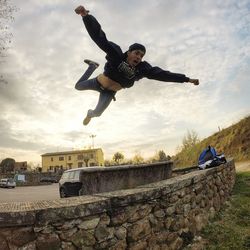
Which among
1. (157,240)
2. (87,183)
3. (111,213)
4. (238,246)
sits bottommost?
(238,246)

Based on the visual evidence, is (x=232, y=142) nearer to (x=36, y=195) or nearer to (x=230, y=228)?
(x=36, y=195)

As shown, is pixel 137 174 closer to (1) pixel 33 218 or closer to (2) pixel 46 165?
(1) pixel 33 218

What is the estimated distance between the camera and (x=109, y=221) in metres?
4.03

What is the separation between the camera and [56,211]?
3504 mm

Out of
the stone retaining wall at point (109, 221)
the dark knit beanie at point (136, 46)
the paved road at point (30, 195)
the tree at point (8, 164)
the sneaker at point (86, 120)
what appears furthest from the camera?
the tree at point (8, 164)

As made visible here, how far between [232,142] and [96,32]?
106 ft

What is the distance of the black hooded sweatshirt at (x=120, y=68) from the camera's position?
14.4ft

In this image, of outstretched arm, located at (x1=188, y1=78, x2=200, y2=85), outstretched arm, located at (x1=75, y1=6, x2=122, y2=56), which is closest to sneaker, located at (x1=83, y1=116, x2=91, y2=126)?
outstretched arm, located at (x1=75, y1=6, x2=122, y2=56)

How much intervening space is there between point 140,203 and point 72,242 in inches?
50.3

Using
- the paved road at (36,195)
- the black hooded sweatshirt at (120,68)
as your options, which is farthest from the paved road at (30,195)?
the black hooded sweatshirt at (120,68)

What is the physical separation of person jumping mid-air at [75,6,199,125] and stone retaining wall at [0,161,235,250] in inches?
67.1

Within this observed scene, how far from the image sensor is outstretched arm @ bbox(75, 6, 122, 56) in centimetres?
425

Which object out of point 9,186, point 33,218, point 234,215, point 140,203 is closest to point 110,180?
point 140,203

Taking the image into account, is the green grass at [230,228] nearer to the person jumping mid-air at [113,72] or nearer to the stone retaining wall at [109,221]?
the stone retaining wall at [109,221]
